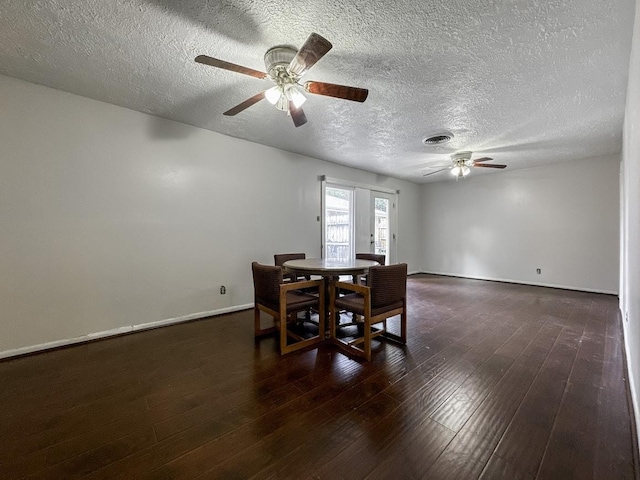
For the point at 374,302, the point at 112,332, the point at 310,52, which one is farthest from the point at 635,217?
the point at 112,332

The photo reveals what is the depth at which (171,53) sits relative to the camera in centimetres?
192

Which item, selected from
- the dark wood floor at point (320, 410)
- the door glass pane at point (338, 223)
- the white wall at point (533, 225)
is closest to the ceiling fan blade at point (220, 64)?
the dark wood floor at point (320, 410)

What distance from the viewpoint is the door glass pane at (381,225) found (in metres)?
5.84

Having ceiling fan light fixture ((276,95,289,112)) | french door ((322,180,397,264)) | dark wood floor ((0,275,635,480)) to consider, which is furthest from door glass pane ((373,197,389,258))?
ceiling fan light fixture ((276,95,289,112))

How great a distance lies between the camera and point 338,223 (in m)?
5.12

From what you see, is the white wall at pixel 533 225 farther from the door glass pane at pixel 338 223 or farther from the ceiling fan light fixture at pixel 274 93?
the ceiling fan light fixture at pixel 274 93

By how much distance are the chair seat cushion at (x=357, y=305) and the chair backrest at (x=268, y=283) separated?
23.9 inches

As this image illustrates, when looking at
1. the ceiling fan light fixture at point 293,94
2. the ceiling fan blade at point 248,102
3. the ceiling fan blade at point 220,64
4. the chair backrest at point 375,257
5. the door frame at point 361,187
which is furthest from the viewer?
the door frame at point 361,187

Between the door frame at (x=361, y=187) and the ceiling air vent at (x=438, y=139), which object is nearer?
the ceiling air vent at (x=438, y=139)

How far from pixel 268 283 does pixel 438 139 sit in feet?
10.0

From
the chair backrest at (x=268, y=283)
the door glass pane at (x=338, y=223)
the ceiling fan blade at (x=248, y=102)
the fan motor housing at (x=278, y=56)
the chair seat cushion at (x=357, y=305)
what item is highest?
the fan motor housing at (x=278, y=56)

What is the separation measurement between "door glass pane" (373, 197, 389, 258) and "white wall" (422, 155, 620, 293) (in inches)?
62.5

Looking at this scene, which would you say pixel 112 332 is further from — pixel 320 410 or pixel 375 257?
pixel 375 257

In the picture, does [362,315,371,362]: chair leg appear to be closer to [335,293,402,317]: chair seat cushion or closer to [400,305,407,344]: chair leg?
[335,293,402,317]: chair seat cushion
